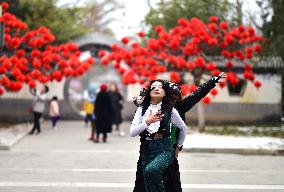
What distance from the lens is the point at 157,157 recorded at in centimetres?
677

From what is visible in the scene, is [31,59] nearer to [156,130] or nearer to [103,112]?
[103,112]

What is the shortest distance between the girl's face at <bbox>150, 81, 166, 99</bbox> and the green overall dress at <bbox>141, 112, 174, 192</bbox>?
8.9 inches

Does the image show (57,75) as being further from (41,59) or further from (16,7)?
(16,7)

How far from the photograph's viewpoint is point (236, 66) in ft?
98.3

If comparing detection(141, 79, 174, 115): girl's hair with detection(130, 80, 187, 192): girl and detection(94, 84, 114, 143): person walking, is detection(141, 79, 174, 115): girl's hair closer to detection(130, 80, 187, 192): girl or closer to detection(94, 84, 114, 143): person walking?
detection(130, 80, 187, 192): girl

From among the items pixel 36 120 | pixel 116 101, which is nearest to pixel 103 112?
pixel 116 101

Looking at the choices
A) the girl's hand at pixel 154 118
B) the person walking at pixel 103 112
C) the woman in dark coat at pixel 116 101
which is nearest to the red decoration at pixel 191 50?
the woman in dark coat at pixel 116 101

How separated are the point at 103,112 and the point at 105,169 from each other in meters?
6.59

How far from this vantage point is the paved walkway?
1005 centimetres

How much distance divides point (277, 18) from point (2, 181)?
1398cm

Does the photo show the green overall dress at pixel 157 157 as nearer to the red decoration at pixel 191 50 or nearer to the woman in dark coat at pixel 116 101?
the red decoration at pixel 191 50

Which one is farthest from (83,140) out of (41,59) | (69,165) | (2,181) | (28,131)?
(2,181)

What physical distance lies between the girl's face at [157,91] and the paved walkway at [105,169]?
3.13 metres

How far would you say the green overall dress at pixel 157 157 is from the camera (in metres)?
A: 6.70
